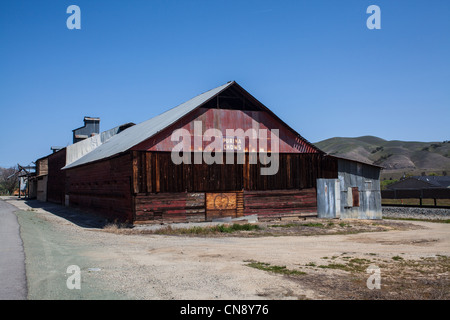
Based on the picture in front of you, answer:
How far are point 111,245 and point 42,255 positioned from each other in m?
2.98

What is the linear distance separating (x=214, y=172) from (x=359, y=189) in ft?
33.5

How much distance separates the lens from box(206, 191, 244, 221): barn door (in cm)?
2047

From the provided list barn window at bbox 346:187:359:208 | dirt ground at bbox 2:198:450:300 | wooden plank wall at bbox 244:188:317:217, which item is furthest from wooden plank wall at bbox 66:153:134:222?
barn window at bbox 346:187:359:208

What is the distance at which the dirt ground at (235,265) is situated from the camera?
7188 mm

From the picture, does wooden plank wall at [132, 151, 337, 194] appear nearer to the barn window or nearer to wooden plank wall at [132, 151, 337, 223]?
wooden plank wall at [132, 151, 337, 223]

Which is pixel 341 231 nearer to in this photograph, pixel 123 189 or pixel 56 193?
pixel 123 189

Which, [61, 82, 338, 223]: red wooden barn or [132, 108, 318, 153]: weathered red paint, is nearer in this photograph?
[61, 82, 338, 223]: red wooden barn

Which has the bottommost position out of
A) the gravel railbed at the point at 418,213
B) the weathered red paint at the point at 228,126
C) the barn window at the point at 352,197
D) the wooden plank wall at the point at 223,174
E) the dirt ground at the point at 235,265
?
the gravel railbed at the point at 418,213

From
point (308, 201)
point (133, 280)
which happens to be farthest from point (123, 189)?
point (133, 280)

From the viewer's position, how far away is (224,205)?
2088cm

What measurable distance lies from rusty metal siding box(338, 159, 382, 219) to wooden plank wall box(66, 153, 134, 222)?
13.2 meters

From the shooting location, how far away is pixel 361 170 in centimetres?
2494

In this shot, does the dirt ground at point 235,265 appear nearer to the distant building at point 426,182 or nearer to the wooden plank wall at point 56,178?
the wooden plank wall at point 56,178

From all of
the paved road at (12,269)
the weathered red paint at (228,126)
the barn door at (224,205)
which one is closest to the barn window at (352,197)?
the weathered red paint at (228,126)
